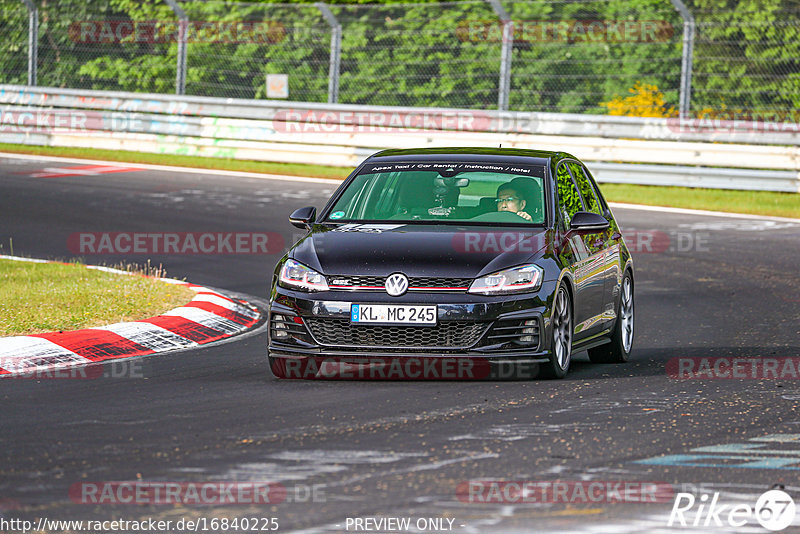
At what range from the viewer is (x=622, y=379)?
9336 millimetres

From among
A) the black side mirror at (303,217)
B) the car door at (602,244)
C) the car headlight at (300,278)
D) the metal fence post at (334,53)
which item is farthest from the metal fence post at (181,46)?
the car headlight at (300,278)

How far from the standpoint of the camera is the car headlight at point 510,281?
886 cm

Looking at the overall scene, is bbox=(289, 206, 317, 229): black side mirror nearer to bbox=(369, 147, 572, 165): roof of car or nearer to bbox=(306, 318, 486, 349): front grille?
bbox=(369, 147, 572, 165): roof of car

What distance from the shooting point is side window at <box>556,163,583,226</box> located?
33.1 feet

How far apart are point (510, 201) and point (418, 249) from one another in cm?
117

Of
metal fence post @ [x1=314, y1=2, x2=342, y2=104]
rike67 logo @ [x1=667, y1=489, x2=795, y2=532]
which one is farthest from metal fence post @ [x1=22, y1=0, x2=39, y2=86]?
rike67 logo @ [x1=667, y1=489, x2=795, y2=532]

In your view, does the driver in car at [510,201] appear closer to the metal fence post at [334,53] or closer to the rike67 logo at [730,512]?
the rike67 logo at [730,512]

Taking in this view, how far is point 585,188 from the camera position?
36.1 feet

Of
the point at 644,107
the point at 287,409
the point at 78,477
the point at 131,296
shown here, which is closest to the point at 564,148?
the point at 644,107

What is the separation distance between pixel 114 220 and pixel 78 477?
40.4ft

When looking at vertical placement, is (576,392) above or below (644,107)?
below

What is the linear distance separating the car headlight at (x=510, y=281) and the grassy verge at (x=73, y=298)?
3294 millimetres

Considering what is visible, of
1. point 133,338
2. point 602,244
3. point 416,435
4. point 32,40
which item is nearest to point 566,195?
point 602,244

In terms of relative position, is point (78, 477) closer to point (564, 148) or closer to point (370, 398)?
point (370, 398)
